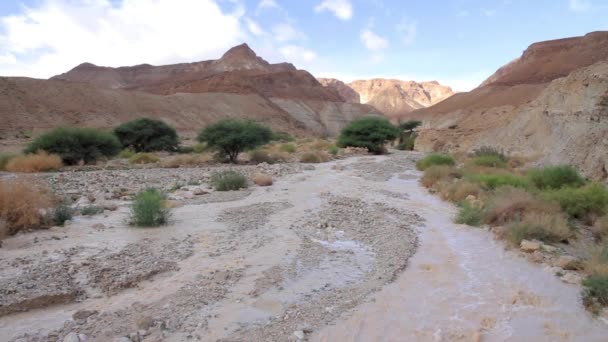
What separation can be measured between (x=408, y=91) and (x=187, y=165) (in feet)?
565

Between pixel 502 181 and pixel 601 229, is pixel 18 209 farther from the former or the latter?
pixel 502 181

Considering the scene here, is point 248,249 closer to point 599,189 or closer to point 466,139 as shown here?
point 599,189

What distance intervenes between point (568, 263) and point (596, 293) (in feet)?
4.96

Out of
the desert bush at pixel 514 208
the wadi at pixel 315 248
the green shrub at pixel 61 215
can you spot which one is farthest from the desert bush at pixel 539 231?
the green shrub at pixel 61 215

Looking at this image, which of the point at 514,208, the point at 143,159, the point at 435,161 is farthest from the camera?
the point at 143,159

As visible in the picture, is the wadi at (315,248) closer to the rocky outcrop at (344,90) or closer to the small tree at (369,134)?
the small tree at (369,134)

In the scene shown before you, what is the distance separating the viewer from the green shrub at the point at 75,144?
73.2 ft

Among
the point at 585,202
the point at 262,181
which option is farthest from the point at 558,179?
the point at 262,181

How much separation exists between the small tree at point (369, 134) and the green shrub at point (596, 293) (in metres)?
31.3

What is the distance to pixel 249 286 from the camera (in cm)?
655

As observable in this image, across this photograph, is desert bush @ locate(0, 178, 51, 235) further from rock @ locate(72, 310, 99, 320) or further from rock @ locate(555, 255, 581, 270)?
rock @ locate(555, 255, 581, 270)

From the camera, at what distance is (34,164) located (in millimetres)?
19016

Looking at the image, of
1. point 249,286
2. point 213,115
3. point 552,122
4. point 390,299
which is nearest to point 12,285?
point 249,286

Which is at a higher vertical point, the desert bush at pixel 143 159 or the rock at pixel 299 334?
the desert bush at pixel 143 159
